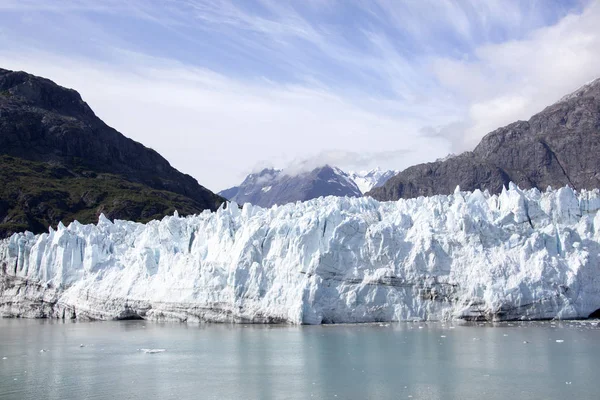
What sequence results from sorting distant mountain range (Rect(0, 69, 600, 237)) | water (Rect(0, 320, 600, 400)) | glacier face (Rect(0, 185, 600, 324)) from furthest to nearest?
distant mountain range (Rect(0, 69, 600, 237)) → glacier face (Rect(0, 185, 600, 324)) → water (Rect(0, 320, 600, 400))

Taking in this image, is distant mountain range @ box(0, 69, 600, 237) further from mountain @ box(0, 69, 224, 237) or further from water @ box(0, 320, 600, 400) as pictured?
water @ box(0, 320, 600, 400)

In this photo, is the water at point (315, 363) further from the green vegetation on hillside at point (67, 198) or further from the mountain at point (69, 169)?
the mountain at point (69, 169)

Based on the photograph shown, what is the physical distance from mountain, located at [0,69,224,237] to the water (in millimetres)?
43640

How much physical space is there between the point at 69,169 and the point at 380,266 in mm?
66793

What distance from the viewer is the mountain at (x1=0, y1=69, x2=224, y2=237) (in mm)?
75438

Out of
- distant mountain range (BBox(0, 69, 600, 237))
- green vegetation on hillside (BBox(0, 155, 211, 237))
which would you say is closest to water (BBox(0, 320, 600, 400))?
green vegetation on hillside (BBox(0, 155, 211, 237))

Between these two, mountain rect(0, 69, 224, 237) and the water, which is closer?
the water

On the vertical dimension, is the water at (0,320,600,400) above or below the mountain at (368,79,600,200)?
below

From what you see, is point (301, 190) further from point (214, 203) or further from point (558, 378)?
point (558, 378)

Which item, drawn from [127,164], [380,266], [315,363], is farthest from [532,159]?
[315,363]

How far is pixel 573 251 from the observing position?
1267 inches

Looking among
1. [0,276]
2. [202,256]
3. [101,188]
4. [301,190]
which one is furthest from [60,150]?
[301,190]

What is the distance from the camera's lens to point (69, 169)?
8944 centimetres

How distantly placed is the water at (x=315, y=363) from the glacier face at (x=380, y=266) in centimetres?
118
